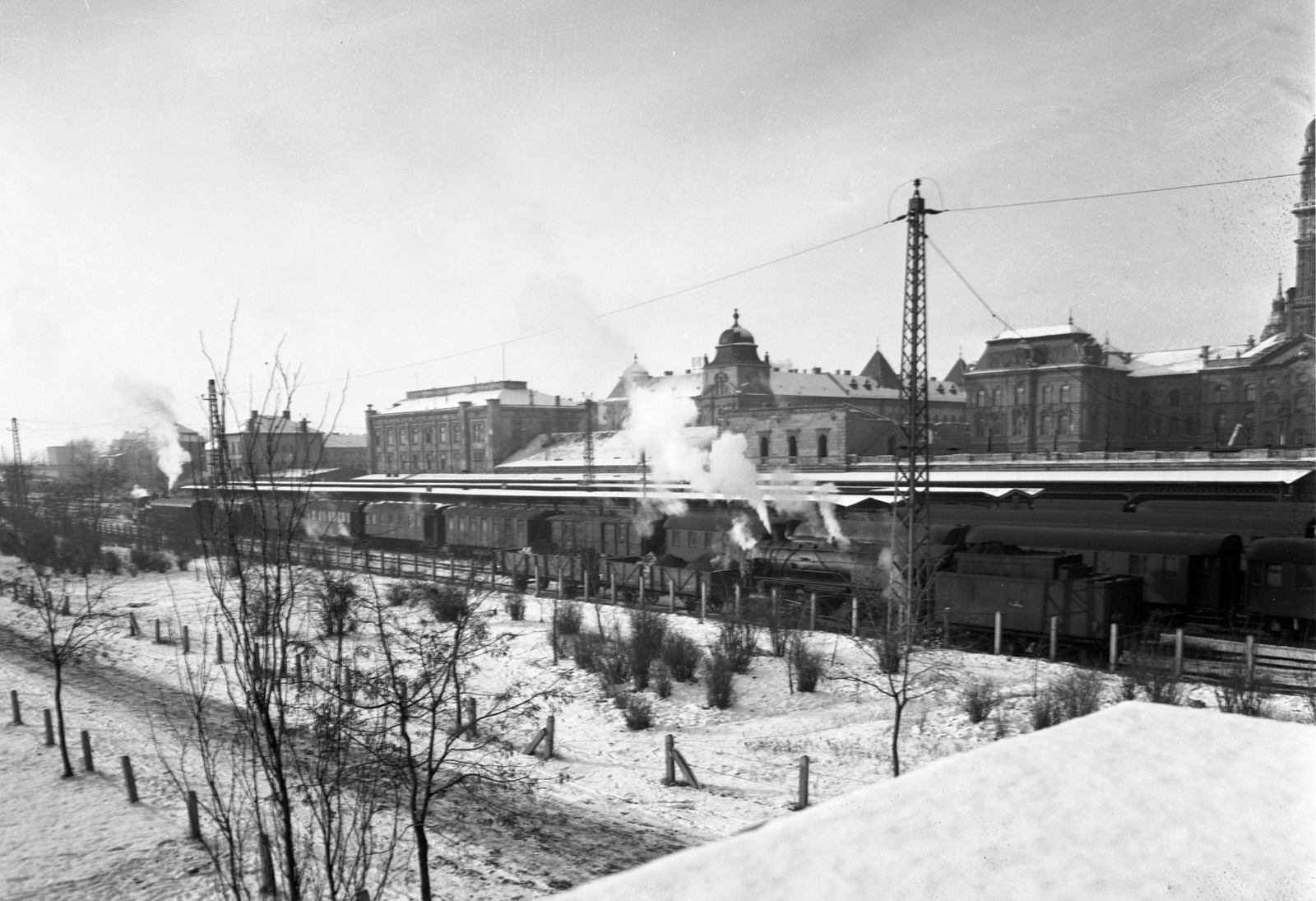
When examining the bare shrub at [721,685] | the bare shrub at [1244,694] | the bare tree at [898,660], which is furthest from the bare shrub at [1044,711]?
the bare shrub at [721,685]

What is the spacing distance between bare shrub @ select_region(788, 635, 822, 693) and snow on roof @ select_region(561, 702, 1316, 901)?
1349cm

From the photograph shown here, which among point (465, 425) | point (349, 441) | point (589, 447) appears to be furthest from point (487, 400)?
point (349, 441)

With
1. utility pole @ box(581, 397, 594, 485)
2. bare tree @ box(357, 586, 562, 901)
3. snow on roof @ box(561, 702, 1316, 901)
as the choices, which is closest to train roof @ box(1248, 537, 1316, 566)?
bare tree @ box(357, 586, 562, 901)

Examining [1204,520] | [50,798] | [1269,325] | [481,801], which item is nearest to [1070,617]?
[1204,520]

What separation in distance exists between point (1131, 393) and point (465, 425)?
51.6m

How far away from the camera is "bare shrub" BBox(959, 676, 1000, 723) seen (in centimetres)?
1380

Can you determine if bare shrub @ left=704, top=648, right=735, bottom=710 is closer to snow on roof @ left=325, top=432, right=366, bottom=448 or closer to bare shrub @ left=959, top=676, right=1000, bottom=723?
bare shrub @ left=959, top=676, right=1000, bottom=723

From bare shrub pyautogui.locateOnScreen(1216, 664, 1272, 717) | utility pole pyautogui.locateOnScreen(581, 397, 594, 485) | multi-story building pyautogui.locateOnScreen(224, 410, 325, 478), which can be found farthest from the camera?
utility pole pyautogui.locateOnScreen(581, 397, 594, 485)

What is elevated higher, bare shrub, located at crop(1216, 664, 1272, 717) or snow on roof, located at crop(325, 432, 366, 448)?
snow on roof, located at crop(325, 432, 366, 448)

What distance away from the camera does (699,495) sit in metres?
28.9

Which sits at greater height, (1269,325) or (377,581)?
(1269,325)

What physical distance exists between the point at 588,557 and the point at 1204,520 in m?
18.4

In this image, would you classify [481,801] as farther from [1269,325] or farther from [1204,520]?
[1269,325]

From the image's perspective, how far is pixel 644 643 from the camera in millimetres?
17938
